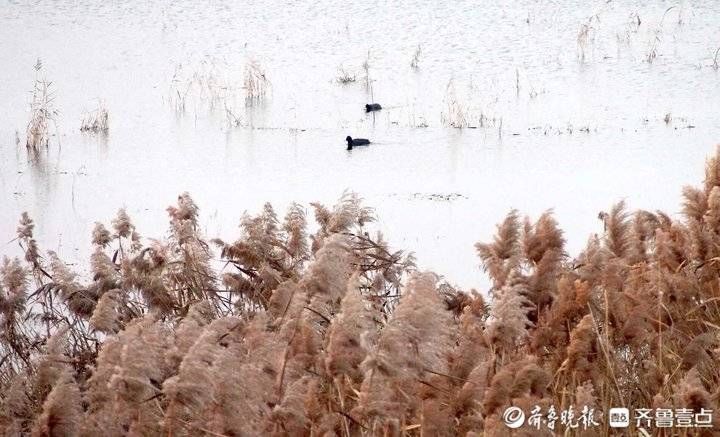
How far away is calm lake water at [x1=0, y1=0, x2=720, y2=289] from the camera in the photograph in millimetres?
8742

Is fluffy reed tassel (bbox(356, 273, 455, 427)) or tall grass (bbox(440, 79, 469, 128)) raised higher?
tall grass (bbox(440, 79, 469, 128))

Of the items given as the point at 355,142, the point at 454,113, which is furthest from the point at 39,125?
the point at 454,113

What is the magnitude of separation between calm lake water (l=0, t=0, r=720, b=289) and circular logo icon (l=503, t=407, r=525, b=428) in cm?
424

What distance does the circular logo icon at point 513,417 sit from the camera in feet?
8.04

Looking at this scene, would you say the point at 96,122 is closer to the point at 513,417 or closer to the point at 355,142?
the point at 355,142

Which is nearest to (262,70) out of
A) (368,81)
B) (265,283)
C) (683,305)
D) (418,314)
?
(368,81)

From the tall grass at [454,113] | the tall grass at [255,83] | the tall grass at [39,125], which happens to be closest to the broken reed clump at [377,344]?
the tall grass at [39,125]

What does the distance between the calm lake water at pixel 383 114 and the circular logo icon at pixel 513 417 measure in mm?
4243

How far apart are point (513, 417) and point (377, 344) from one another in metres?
0.34
